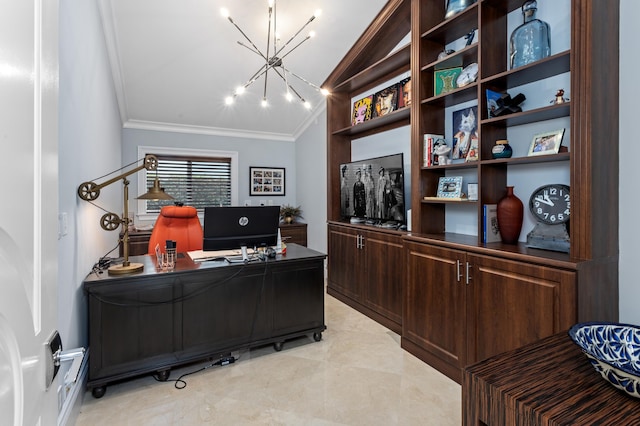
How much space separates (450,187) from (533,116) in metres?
0.78

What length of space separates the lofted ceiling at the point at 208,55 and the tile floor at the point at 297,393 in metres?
3.13

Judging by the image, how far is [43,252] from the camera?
2.29 feet

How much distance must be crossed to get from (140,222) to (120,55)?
2425mm

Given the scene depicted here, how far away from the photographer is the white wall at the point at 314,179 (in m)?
5.05

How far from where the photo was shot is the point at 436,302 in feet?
8.07

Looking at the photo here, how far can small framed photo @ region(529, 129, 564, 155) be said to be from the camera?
1.97 meters

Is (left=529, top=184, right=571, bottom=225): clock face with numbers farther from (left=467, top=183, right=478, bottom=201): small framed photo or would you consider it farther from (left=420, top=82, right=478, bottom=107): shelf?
(left=420, top=82, right=478, bottom=107): shelf

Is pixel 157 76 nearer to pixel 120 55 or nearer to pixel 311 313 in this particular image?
pixel 120 55

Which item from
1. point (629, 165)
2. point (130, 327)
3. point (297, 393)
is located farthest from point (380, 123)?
point (130, 327)

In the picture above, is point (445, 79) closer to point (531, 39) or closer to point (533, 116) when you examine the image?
point (531, 39)

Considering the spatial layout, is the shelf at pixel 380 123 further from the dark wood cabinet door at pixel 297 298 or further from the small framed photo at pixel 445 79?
the dark wood cabinet door at pixel 297 298

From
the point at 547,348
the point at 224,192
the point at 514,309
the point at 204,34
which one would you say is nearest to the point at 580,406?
the point at 547,348

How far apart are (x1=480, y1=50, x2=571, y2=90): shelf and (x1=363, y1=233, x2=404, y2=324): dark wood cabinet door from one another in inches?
59.1

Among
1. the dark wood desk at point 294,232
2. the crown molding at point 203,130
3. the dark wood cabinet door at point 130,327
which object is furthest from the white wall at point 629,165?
the crown molding at point 203,130
